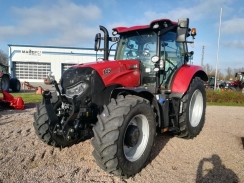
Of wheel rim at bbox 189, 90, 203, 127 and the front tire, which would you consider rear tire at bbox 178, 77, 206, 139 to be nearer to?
wheel rim at bbox 189, 90, 203, 127

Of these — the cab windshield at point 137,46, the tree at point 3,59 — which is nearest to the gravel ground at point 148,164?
the cab windshield at point 137,46

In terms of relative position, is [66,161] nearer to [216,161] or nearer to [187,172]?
[187,172]

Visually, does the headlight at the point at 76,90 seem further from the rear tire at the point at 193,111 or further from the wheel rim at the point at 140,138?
the rear tire at the point at 193,111

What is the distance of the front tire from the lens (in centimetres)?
266

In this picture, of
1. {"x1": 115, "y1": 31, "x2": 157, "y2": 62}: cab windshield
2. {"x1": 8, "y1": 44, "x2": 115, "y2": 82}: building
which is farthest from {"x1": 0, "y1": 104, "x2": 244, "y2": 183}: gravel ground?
{"x1": 8, "y1": 44, "x2": 115, "y2": 82}: building

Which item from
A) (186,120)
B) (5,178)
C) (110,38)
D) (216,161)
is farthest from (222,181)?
(110,38)

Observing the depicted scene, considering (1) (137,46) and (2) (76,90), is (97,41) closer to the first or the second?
(1) (137,46)

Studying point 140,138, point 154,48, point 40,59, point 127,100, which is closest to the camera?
point 127,100

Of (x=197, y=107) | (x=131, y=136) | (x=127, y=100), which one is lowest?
(x=131, y=136)

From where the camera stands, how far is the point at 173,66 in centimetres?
454

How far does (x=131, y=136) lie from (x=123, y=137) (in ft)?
0.72

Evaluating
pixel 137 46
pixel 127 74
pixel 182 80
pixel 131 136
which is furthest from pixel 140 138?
pixel 137 46

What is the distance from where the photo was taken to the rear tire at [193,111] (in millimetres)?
4215

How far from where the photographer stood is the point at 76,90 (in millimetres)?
3324
